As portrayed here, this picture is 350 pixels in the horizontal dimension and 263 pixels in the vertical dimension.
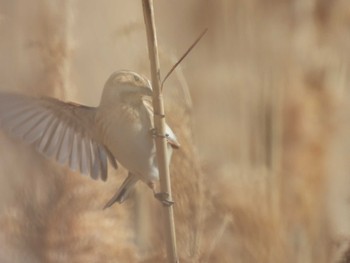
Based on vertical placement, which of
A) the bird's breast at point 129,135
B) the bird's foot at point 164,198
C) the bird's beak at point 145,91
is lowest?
the bird's foot at point 164,198

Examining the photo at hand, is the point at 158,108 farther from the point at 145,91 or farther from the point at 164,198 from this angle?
the point at 164,198

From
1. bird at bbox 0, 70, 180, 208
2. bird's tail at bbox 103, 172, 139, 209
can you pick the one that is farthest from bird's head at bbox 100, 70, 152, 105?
bird's tail at bbox 103, 172, 139, 209

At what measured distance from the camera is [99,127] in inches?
46.1

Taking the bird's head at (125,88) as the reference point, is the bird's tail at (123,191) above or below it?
below

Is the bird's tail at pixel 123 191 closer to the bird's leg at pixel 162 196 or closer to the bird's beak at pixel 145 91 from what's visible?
the bird's leg at pixel 162 196

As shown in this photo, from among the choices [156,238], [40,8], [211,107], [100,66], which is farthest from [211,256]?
[40,8]

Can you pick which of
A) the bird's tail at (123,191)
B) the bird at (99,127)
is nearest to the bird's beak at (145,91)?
the bird at (99,127)

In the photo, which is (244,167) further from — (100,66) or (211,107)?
(100,66)

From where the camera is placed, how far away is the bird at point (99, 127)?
1.16m

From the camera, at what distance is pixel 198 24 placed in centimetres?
120

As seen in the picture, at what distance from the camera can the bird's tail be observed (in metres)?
1.19

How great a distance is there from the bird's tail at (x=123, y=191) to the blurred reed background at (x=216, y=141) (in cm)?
1

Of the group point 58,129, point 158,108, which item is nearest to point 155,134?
point 158,108

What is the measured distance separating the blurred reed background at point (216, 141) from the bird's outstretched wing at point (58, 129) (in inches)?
0.7
